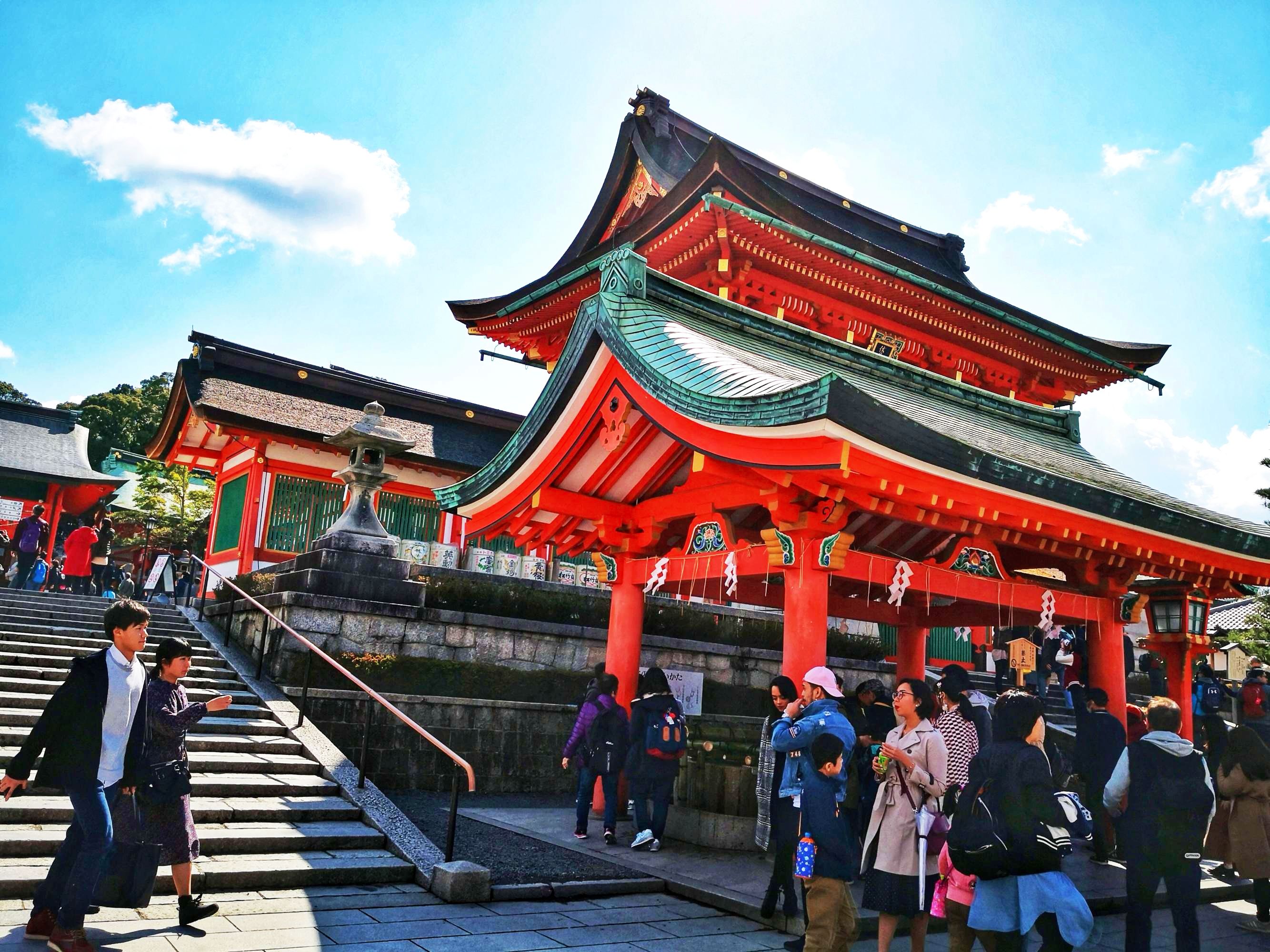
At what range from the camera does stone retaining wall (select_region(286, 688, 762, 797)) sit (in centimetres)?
1030

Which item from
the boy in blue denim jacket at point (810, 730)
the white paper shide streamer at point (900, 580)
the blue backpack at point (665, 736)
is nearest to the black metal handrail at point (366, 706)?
the blue backpack at point (665, 736)

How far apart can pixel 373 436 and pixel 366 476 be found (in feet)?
1.93

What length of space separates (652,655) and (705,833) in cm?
565

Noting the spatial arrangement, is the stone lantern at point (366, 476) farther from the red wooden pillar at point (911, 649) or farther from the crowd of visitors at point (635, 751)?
the red wooden pillar at point (911, 649)

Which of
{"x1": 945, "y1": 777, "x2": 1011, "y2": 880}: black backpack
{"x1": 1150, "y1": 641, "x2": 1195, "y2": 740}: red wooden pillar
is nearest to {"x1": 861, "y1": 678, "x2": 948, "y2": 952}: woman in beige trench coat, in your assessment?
{"x1": 945, "y1": 777, "x2": 1011, "y2": 880}: black backpack

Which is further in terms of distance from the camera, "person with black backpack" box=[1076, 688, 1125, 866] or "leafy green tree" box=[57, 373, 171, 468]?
"leafy green tree" box=[57, 373, 171, 468]

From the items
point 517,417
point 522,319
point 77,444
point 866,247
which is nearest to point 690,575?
point 866,247

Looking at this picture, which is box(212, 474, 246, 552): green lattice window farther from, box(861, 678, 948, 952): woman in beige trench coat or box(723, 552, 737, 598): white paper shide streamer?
box(861, 678, 948, 952): woman in beige trench coat

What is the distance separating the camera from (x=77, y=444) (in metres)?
28.3

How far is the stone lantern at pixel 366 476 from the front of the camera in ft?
39.4

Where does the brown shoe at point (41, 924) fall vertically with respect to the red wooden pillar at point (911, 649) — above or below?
below

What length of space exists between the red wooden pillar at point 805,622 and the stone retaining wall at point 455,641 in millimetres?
6196

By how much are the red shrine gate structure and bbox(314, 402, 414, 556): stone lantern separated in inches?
101

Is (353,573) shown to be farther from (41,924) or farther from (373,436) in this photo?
(41,924)
